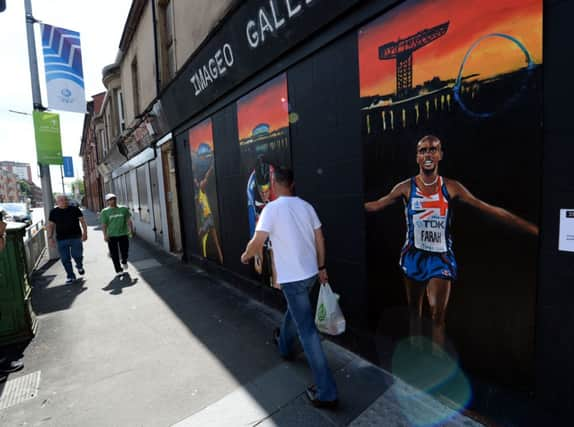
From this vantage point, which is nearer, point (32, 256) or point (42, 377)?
point (42, 377)

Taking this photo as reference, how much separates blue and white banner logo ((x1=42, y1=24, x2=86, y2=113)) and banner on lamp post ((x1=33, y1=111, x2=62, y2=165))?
0.58 m

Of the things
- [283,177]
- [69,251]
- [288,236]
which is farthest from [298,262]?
[69,251]

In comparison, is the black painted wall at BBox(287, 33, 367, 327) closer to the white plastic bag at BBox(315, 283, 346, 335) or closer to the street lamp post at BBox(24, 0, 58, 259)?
the white plastic bag at BBox(315, 283, 346, 335)

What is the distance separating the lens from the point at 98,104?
26422 millimetres

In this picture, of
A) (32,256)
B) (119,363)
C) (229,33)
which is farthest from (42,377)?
(32,256)

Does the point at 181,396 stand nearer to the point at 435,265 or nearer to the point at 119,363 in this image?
the point at 119,363

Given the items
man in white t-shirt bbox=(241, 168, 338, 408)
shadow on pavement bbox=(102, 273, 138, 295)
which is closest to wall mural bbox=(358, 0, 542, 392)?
man in white t-shirt bbox=(241, 168, 338, 408)

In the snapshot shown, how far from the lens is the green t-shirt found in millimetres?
6695

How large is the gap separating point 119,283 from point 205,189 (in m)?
2.66

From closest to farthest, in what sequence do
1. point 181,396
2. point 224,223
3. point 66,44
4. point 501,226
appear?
1. point 501,226
2. point 181,396
3. point 224,223
4. point 66,44

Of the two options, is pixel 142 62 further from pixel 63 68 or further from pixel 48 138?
pixel 48 138

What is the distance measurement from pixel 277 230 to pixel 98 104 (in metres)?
30.7

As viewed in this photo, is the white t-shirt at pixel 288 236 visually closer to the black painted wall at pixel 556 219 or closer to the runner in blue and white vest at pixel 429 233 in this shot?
the runner in blue and white vest at pixel 429 233

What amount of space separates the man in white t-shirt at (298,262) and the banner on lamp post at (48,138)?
9549mm
